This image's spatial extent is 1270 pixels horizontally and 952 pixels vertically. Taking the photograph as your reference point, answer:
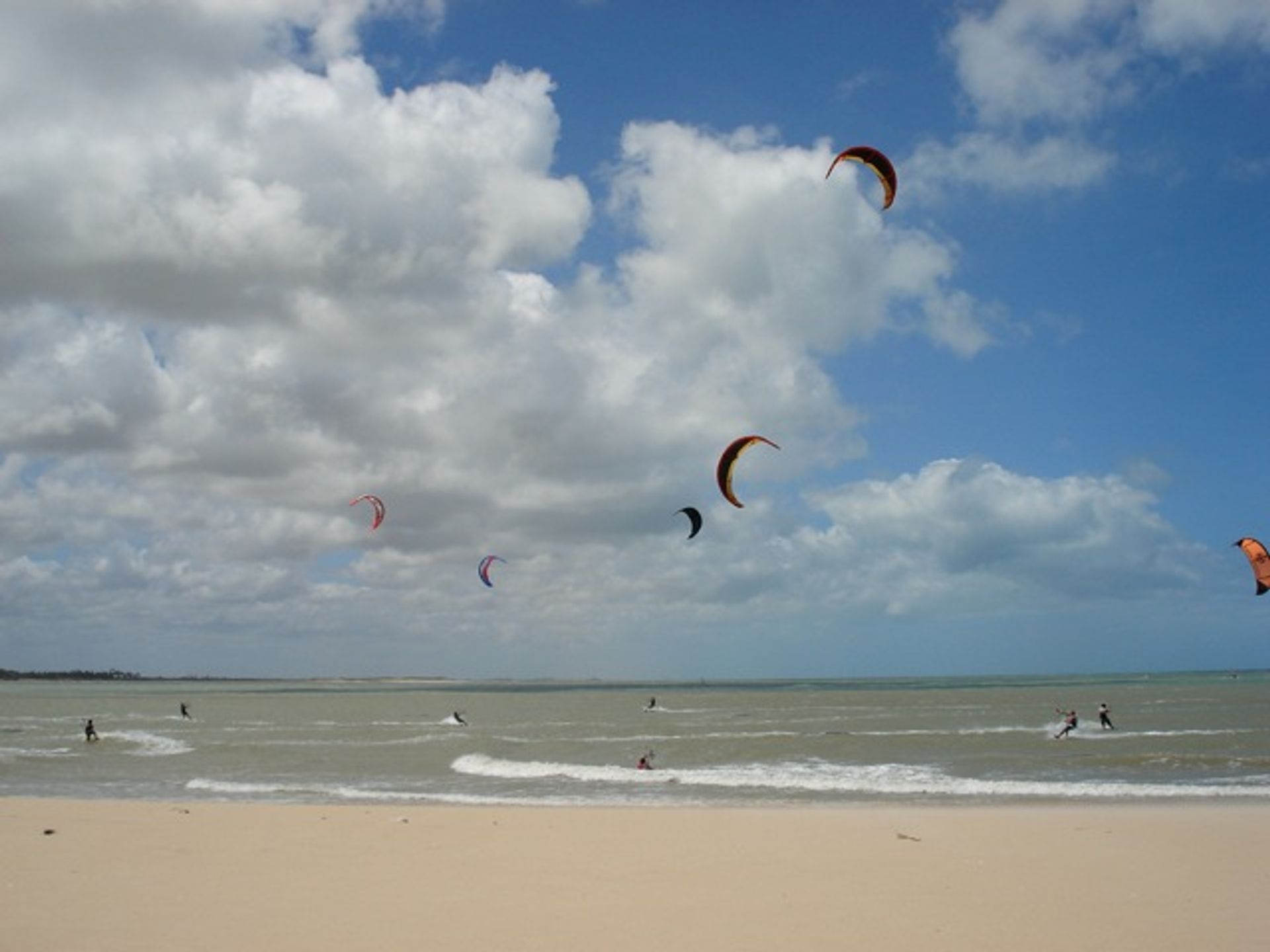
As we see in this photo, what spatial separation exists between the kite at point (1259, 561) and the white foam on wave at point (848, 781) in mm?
3386

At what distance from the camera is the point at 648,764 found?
23156mm

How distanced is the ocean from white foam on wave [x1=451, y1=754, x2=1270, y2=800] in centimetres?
8

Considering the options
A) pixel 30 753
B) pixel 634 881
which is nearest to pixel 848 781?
pixel 634 881

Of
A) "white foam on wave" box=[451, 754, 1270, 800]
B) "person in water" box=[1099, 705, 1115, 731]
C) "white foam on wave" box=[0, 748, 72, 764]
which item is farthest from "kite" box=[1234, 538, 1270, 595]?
"white foam on wave" box=[0, 748, 72, 764]

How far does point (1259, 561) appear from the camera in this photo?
18.5 meters

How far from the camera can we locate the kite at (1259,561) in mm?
17734

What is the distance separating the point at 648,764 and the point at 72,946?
17263mm

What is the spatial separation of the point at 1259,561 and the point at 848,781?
27.2ft

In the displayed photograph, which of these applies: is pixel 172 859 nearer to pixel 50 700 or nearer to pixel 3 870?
pixel 3 870

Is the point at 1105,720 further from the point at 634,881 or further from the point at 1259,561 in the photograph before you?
the point at 634,881

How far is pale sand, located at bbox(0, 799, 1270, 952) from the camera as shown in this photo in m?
7.11

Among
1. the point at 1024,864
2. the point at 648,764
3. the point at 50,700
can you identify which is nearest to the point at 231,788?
the point at 648,764

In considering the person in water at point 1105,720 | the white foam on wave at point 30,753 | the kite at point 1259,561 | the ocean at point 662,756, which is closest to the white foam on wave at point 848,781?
the ocean at point 662,756

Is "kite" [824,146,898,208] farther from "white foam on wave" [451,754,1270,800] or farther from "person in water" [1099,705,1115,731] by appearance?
"person in water" [1099,705,1115,731]
